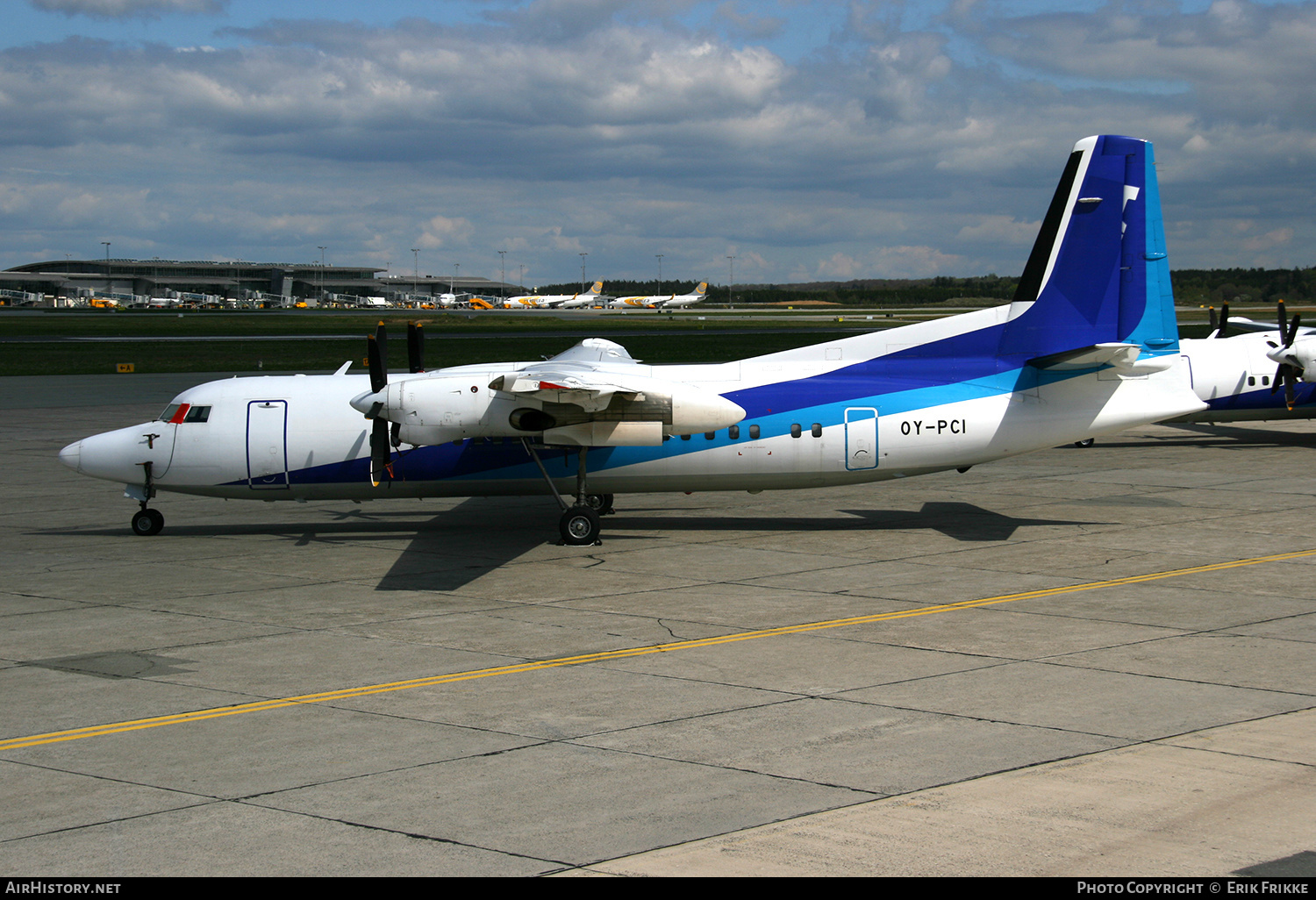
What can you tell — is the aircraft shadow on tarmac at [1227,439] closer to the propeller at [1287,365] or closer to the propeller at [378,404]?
the propeller at [1287,365]

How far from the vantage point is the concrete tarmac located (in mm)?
8547

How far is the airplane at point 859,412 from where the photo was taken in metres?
22.0

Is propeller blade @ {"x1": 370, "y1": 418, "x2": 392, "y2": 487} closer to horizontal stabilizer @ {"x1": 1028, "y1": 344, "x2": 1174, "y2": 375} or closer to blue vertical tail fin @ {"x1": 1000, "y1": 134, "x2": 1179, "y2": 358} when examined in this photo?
blue vertical tail fin @ {"x1": 1000, "y1": 134, "x2": 1179, "y2": 358}

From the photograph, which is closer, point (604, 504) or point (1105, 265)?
point (1105, 265)

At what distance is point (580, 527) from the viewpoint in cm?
2166

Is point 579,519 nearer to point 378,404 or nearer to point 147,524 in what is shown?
point 378,404

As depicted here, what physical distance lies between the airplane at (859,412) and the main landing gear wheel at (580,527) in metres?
0.03

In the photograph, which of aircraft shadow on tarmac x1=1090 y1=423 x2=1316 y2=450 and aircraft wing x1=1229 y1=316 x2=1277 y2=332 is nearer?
aircraft shadow on tarmac x1=1090 y1=423 x2=1316 y2=450

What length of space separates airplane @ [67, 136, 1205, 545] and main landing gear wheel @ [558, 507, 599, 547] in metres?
0.03

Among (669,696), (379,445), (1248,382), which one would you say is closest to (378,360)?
(379,445)

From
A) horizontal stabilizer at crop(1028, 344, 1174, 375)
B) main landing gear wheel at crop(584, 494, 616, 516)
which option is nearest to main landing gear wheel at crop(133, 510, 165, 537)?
main landing gear wheel at crop(584, 494, 616, 516)

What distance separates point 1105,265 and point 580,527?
11191 millimetres


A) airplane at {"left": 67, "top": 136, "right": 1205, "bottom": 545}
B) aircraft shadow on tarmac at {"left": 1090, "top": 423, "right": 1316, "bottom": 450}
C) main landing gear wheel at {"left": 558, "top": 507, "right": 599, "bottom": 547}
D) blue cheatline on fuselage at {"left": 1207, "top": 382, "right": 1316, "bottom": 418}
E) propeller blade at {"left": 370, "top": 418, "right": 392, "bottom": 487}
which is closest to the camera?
propeller blade at {"left": 370, "top": 418, "right": 392, "bottom": 487}
